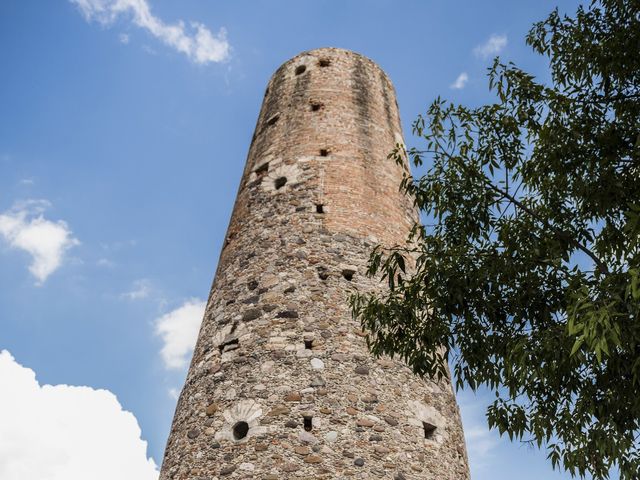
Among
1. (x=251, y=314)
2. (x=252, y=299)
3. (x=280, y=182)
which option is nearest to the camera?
(x=251, y=314)

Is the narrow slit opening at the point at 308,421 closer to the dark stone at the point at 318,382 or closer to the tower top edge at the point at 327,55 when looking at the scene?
the dark stone at the point at 318,382

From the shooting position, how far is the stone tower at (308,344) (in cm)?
814

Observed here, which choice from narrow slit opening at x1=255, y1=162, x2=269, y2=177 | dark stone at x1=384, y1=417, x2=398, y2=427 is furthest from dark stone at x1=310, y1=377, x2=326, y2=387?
narrow slit opening at x1=255, y1=162, x2=269, y2=177

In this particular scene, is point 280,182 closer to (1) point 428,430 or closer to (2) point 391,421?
(2) point 391,421

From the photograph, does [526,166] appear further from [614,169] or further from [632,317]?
[632,317]

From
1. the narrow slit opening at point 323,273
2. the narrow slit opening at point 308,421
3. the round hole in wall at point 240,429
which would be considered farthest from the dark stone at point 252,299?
the narrow slit opening at point 308,421

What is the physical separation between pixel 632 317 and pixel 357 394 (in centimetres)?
474

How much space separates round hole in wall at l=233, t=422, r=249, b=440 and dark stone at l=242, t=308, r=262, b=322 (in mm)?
1750

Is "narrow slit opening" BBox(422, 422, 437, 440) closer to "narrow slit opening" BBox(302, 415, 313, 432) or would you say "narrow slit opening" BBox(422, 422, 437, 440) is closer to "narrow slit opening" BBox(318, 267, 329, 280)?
"narrow slit opening" BBox(302, 415, 313, 432)

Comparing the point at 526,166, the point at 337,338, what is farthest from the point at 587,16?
the point at 337,338

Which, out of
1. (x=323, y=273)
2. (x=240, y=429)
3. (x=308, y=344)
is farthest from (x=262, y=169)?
(x=240, y=429)

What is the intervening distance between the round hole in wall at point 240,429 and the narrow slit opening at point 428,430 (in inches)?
98.2

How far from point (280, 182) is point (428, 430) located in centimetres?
531

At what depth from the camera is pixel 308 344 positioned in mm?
9070
